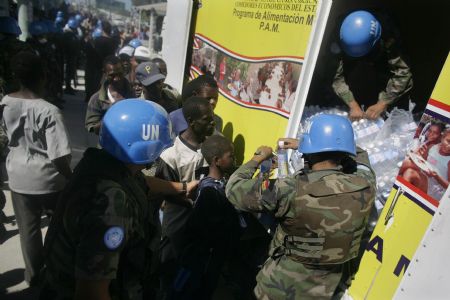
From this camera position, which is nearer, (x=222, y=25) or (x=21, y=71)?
(x=21, y=71)

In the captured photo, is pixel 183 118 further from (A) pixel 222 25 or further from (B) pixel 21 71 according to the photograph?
(A) pixel 222 25

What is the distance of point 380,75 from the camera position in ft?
10.2

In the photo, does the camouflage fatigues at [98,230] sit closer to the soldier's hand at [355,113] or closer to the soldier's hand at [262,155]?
the soldier's hand at [262,155]

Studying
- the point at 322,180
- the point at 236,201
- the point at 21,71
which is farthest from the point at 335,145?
the point at 21,71

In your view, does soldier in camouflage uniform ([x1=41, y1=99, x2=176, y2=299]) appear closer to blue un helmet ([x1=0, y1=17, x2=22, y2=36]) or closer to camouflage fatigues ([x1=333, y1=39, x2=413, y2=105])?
camouflage fatigues ([x1=333, y1=39, x2=413, y2=105])

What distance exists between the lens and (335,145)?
1905 millimetres

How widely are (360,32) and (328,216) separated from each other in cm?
139

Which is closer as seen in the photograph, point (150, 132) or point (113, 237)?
point (113, 237)

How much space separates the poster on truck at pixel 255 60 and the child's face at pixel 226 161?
0.54m

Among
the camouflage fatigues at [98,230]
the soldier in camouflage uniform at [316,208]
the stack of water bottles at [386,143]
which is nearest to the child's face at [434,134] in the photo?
the soldier in camouflage uniform at [316,208]

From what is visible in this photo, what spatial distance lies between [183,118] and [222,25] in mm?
1600

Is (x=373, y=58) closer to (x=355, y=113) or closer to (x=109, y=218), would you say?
(x=355, y=113)

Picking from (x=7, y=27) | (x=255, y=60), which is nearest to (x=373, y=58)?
(x=255, y=60)

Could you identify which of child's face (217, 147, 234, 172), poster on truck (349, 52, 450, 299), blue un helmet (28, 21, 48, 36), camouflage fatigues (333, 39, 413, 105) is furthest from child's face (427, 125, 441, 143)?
blue un helmet (28, 21, 48, 36)
